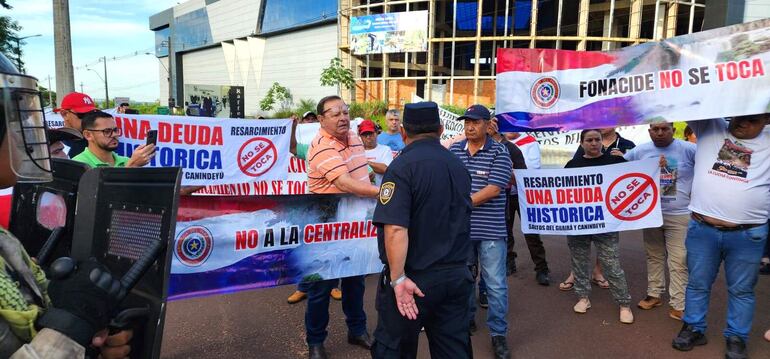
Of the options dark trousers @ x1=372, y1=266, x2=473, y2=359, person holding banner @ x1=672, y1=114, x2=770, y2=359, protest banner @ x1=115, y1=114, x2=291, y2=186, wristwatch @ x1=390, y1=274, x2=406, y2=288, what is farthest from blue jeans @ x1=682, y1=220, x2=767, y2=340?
protest banner @ x1=115, y1=114, x2=291, y2=186

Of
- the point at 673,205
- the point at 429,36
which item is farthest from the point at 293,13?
the point at 673,205

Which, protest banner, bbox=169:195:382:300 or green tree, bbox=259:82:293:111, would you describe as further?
green tree, bbox=259:82:293:111

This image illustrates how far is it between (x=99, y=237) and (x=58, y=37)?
377 inches

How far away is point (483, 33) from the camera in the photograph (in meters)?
44.3

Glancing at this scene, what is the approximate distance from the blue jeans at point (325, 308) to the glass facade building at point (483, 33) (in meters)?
34.6

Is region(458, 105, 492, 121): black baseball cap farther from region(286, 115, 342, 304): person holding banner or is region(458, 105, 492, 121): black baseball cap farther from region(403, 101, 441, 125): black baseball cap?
region(286, 115, 342, 304): person holding banner

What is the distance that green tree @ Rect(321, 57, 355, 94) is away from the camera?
4106 centimetres

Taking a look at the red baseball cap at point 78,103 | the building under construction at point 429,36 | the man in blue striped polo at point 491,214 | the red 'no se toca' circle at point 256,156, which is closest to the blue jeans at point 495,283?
the man in blue striped polo at point 491,214

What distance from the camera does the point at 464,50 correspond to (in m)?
43.7

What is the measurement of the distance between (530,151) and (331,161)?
371 cm

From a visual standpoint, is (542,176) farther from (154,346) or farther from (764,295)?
(154,346)

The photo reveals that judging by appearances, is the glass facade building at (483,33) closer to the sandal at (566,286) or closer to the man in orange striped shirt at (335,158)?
the sandal at (566,286)

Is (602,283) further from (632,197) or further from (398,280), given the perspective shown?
(398,280)

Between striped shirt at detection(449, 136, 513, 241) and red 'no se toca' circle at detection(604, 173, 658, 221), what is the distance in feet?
4.59
